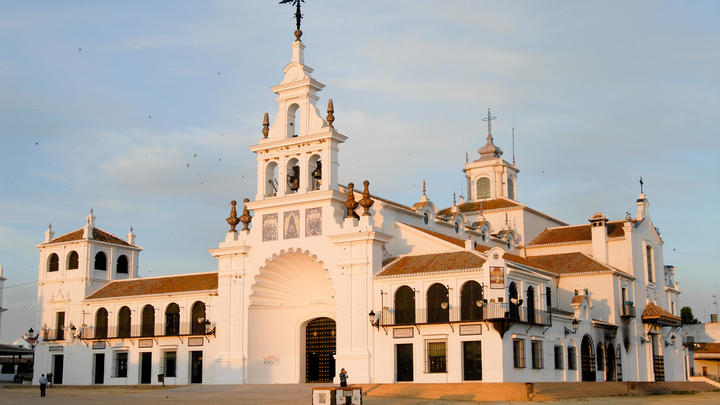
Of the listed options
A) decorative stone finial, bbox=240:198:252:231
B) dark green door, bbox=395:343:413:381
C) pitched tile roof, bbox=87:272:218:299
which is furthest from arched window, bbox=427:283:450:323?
pitched tile roof, bbox=87:272:218:299

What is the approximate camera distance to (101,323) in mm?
51750

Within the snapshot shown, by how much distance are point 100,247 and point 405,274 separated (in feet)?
79.7

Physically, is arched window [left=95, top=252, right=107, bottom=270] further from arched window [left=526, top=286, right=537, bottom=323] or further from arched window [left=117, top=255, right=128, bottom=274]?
arched window [left=526, top=286, right=537, bottom=323]

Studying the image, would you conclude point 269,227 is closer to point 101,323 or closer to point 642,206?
point 101,323

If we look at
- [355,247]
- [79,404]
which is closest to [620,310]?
[355,247]

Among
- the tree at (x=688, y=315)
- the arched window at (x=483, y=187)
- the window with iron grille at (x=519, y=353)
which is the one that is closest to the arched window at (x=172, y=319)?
the window with iron grille at (x=519, y=353)

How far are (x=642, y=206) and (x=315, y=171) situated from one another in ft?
74.5

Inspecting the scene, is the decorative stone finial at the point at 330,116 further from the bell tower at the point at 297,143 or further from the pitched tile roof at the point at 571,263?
the pitched tile roof at the point at 571,263

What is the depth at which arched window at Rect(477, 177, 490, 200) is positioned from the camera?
203ft

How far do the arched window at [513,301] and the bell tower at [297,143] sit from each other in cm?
995

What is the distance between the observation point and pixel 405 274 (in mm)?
39062

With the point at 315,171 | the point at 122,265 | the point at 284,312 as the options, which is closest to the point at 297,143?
the point at 315,171

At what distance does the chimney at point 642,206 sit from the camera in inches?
2114

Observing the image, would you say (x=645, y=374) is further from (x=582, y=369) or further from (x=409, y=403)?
(x=409, y=403)
